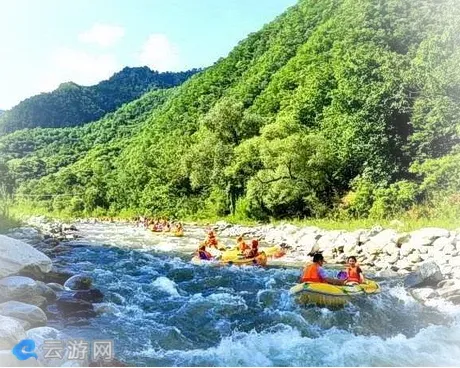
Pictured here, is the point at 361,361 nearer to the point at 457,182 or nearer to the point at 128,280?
the point at 457,182

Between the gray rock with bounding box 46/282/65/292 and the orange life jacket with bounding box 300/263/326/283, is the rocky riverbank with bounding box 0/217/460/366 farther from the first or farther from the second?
the orange life jacket with bounding box 300/263/326/283

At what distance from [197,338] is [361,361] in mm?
795

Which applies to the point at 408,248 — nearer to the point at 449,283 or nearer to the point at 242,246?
the point at 449,283

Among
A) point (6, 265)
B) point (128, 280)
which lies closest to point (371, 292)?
point (128, 280)

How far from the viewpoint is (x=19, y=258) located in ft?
9.72

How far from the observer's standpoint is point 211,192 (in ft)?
11.4

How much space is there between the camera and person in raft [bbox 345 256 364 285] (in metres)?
3.53

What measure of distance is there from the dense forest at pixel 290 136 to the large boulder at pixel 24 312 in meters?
0.53

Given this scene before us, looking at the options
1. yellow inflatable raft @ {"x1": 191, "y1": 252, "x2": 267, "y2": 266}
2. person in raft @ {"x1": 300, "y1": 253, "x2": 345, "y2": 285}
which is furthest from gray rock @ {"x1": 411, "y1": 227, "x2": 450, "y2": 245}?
yellow inflatable raft @ {"x1": 191, "y1": 252, "x2": 267, "y2": 266}

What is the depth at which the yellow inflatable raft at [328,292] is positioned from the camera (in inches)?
134

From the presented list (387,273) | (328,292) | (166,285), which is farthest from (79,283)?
(387,273)

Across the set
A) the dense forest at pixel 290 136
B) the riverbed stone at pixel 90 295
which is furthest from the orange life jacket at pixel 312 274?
the riverbed stone at pixel 90 295

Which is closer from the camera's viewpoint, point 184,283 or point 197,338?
point 197,338

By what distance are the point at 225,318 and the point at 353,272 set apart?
2.54 feet
